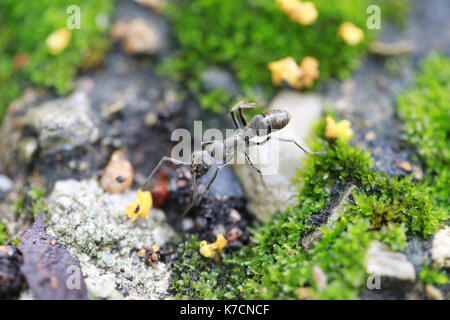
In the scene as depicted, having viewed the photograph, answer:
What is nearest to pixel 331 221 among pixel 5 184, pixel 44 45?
pixel 5 184

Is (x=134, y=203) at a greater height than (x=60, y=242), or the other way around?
(x=134, y=203)

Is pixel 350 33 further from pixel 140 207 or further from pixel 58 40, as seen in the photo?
pixel 58 40

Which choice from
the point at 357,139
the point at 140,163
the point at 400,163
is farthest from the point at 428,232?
the point at 140,163

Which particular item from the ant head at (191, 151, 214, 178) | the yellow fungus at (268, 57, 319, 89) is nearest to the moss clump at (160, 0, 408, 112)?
the yellow fungus at (268, 57, 319, 89)

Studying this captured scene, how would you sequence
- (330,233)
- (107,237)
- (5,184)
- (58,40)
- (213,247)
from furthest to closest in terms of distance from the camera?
(58,40) < (5,184) < (213,247) < (107,237) < (330,233)

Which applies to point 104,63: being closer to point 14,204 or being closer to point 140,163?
point 140,163

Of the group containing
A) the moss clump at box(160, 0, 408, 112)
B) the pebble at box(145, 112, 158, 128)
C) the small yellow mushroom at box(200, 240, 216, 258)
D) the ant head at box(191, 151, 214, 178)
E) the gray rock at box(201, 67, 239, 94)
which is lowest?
the small yellow mushroom at box(200, 240, 216, 258)

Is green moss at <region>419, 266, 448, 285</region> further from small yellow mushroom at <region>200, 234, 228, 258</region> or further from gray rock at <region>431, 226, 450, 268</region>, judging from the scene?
small yellow mushroom at <region>200, 234, 228, 258</region>
